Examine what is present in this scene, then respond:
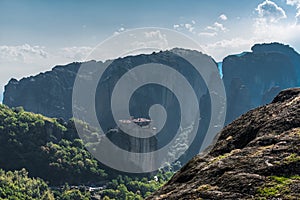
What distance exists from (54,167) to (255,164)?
250 feet

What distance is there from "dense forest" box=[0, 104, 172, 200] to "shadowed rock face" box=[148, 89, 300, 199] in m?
61.8

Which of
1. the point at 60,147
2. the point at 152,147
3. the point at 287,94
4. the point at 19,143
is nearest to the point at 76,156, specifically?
the point at 60,147

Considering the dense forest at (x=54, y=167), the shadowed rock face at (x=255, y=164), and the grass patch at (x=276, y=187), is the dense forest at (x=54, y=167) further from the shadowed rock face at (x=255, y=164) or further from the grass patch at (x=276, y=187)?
the grass patch at (x=276, y=187)

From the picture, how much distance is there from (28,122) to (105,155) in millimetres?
21615

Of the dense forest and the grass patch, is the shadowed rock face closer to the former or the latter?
the grass patch

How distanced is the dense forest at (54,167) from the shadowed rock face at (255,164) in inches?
2434

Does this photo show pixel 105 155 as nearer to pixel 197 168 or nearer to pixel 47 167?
pixel 47 167

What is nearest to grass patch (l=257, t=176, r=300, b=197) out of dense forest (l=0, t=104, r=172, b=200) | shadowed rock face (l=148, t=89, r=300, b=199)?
shadowed rock face (l=148, t=89, r=300, b=199)

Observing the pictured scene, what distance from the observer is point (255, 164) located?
8.45 m

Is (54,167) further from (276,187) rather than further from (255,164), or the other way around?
(276,187)

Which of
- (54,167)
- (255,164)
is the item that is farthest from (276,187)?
(54,167)

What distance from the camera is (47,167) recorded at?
8088 cm

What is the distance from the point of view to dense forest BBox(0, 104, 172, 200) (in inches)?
2876

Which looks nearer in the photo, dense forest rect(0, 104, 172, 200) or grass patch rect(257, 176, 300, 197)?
grass patch rect(257, 176, 300, 197)
